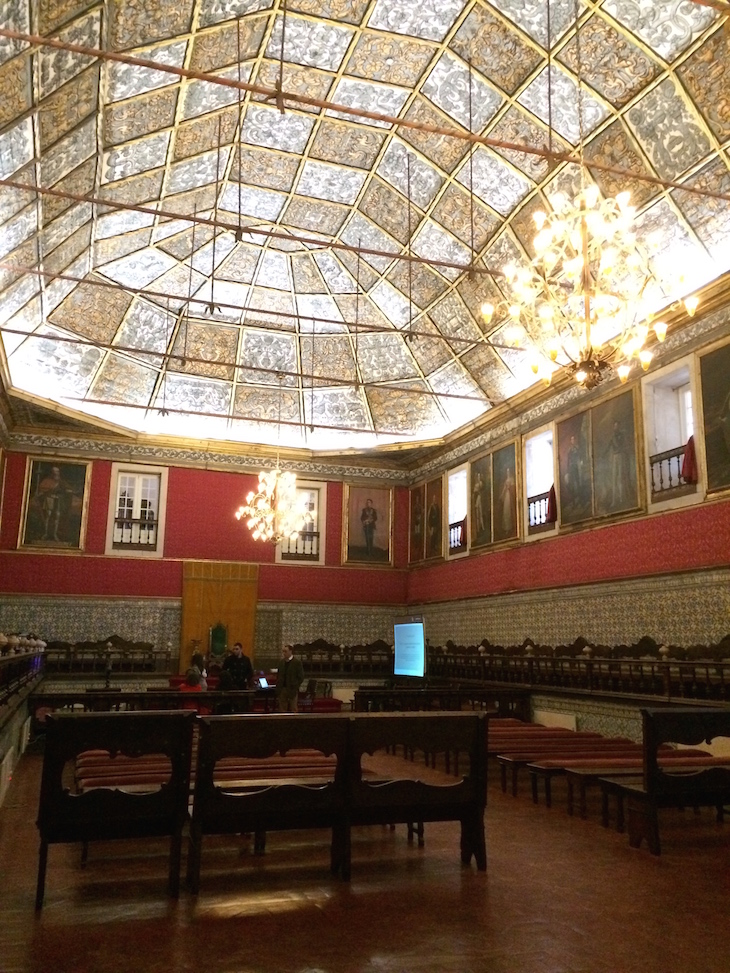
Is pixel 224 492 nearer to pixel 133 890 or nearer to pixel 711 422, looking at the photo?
pixel 711 422

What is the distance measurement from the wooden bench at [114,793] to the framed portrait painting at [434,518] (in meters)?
16.0

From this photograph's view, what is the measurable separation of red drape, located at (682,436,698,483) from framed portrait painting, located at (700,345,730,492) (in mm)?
226

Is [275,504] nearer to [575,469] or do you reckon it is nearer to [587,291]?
[575,469]

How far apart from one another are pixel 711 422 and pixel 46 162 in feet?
38.0

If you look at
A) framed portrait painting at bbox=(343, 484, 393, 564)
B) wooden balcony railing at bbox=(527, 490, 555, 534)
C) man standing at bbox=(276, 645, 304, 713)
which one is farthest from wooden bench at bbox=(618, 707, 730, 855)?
framed portrait painting at bbox=(343, 484, 393, 564)

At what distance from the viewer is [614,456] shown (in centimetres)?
1377

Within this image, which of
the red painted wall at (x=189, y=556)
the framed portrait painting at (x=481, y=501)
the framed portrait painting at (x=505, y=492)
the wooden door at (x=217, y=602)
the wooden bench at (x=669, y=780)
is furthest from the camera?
the wooden door at (x=217, y=602)

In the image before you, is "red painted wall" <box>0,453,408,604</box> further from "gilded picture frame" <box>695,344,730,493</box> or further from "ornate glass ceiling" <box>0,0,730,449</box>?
"gilded picture frame" <box>695,344,730,493</box>

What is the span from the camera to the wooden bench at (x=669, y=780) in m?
5.61

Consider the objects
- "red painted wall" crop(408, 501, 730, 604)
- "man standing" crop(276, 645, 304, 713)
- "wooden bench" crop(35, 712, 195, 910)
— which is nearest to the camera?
"wooden bench" crop(35, 712, 195, 910)

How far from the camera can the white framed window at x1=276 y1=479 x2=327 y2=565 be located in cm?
2181

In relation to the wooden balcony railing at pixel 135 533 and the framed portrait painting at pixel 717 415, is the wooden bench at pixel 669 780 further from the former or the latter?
the wooden balcony railing at pixel 135 533

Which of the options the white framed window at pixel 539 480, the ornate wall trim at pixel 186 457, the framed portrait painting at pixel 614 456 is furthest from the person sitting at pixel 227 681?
the ornate wall trim at pixel 186 457

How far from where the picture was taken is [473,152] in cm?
1385
